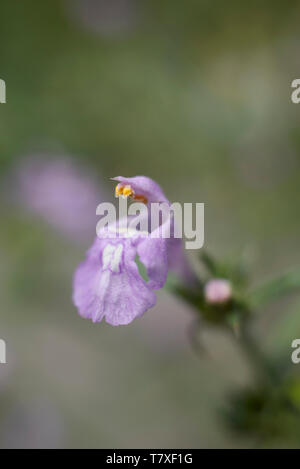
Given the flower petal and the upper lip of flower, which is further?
the upper lip of flower

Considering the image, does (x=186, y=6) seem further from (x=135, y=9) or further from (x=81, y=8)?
(x=81, y=8)

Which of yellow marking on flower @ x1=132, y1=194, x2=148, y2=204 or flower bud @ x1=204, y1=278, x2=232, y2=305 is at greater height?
yellow marking on flower @ x1=132, y1=194, x2=148, y2=204

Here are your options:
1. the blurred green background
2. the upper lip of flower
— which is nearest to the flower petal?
the upper lip of flower

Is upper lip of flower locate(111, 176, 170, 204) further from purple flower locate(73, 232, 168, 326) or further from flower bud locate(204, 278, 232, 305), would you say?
flower bud locate(204, 278, 232, 305)

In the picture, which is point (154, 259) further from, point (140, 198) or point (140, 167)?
point (140, 167)

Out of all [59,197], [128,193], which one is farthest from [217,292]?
[59,197]

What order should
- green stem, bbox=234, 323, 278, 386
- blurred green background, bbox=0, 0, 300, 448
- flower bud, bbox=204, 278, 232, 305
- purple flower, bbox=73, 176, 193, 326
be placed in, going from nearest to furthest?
purple flower, bbox=73, 176, 193, 326
flower bud, bbox=204, 278, 232, 305
green stem, bbox=234, 323, 278, 386
blurred green background, bbox=0, 0, 300, 448

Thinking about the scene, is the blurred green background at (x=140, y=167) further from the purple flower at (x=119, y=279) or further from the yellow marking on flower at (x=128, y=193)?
the purple flower at (x=119, y=279)
